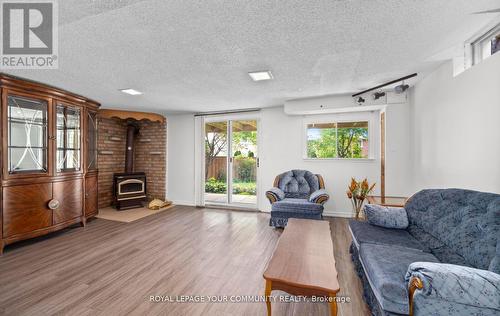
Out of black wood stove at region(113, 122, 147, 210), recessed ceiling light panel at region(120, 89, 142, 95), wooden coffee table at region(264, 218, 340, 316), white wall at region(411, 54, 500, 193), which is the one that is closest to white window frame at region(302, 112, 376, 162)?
white wall at region(411, 54, 500, 193)

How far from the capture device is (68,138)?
3.53 metres

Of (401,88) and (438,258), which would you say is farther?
(401,88)

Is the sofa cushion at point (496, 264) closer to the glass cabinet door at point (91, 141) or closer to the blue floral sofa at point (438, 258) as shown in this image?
the blue floral sofa at point (438, 258)

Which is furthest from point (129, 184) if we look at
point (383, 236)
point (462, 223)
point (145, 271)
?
point (462, 223)

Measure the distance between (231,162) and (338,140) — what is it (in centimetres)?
254

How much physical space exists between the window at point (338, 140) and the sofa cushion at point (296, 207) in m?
1.43

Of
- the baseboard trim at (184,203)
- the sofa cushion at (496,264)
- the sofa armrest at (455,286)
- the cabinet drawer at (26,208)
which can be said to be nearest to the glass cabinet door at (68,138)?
the cabinet drawer at (26,208)

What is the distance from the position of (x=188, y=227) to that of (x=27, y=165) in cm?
254

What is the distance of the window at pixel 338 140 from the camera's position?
4.14m

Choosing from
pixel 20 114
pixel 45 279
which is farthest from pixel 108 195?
pixel 45 279

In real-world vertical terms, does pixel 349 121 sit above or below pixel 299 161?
above

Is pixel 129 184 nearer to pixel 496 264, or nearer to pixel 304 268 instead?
pixel 304 268

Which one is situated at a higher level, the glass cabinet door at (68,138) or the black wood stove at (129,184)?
the glass cabinet door at (68,138)

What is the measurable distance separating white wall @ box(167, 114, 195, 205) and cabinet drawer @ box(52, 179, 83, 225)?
215 cm
